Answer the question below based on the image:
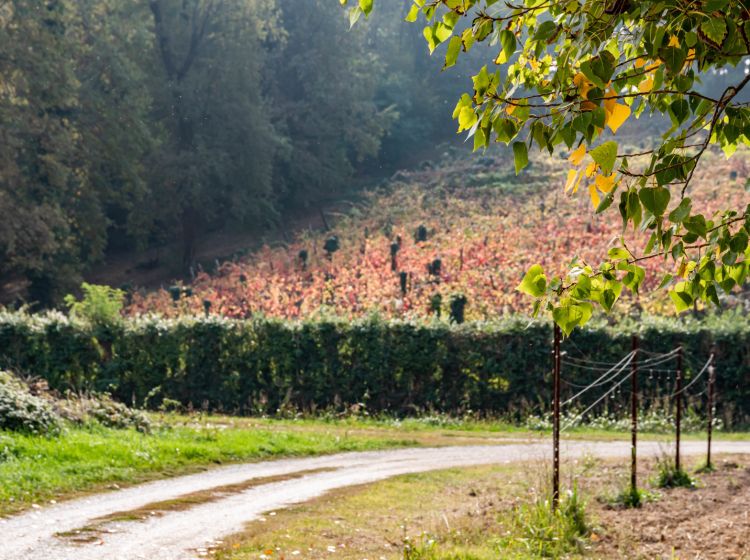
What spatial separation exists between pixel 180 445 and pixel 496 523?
6.14 metres

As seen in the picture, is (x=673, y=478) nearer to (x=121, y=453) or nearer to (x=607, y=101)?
(x=121, y=453)

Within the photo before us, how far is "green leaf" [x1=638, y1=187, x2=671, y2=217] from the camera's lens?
13.2 feet

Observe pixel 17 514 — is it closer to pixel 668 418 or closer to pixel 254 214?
pixel 668 418

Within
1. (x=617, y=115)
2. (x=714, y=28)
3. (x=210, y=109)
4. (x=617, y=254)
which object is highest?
(x=210, y=109)

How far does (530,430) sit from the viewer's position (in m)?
20.2

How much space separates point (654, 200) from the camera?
4.04 m

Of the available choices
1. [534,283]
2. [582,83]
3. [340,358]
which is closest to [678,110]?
[582,83]

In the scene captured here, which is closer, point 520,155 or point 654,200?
point 654,200

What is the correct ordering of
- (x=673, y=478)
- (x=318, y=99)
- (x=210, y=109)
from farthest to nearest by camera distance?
1. (x=318, y=99)
2. (x=210, y=109)
3. (x=673, y=478)

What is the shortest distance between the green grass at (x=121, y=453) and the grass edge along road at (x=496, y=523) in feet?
8.59

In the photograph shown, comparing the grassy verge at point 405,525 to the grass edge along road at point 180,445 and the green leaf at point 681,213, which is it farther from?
the green leaf at point 681,213

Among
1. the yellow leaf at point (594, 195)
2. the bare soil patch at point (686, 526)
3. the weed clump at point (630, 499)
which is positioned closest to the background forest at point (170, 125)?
the weed clump at point (630, 499)

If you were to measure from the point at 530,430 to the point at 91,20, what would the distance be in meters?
31.0

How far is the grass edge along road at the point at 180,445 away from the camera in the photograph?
11.6 m
